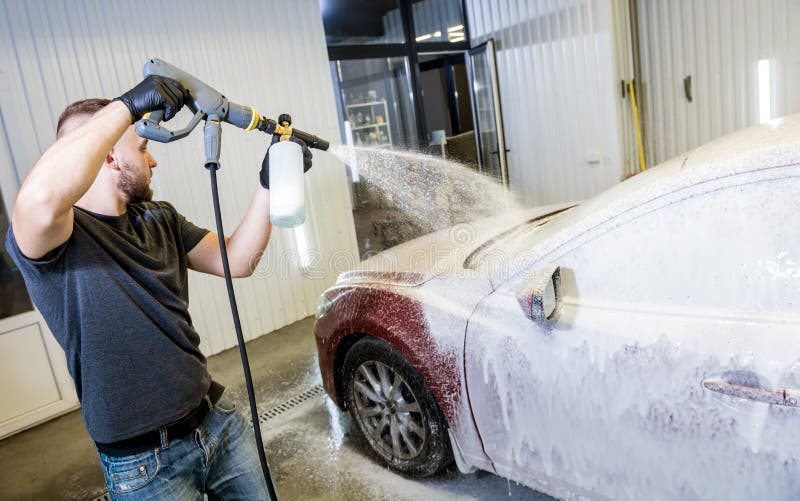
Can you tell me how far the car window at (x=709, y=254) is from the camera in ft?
4.99

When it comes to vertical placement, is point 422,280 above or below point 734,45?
below

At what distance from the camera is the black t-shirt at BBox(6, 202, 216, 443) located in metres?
1.40

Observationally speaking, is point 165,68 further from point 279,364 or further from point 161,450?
point 279,364

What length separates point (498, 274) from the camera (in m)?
2.19

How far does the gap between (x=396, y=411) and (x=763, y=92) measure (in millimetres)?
5813

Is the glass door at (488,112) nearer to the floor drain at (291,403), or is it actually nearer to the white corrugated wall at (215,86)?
the white corrugated wall at (215,86)

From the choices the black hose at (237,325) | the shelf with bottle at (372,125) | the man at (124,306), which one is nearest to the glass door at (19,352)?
the man at (124,306)

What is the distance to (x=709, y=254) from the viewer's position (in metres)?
1.63

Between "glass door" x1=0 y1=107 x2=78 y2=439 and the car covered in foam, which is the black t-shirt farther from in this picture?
"glass door" x1=0 y1=107 x2=78 y2=439

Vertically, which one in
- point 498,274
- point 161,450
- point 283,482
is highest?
point 498,274

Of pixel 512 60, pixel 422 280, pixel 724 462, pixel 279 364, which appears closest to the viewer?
pixel 724 462

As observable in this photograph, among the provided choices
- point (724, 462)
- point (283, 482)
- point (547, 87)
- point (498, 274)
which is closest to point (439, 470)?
point (283, 482)

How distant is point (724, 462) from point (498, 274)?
3.17 feet

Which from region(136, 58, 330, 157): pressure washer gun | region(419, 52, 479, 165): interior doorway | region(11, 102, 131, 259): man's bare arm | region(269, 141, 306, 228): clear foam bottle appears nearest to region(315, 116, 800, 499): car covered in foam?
region(269, 141, 306, 228): clear foam bottle
